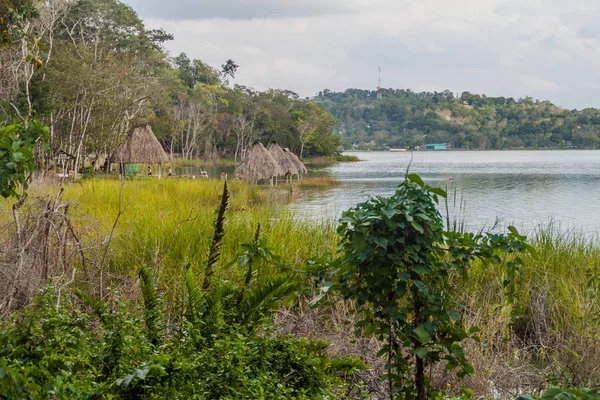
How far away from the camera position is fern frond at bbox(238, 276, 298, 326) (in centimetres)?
271

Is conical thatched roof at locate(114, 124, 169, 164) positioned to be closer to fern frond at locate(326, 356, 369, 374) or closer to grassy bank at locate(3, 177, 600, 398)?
grassy bank at locate(3, 177, 600, 398)

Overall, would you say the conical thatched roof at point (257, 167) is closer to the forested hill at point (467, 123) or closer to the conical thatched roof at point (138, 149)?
the conical thatched roof at point (138, 149)

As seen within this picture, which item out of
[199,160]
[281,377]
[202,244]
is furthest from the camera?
[199,160]

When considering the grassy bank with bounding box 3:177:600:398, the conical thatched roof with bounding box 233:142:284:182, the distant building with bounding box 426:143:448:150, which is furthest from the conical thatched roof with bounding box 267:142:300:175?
the distant building with bounding box 426:143:448:150

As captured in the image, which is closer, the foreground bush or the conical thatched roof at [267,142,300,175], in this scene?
the foreground bush

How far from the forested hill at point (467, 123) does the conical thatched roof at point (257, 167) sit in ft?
252

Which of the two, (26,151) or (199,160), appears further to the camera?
(199,160)

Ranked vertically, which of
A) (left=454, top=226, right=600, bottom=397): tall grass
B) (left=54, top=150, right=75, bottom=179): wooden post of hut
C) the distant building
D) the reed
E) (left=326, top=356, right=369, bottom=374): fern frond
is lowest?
the reed

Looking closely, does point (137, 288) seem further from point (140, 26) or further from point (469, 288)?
point (140, 26)

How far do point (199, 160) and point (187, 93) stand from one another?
718cm

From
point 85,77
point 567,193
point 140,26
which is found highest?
point 140,26

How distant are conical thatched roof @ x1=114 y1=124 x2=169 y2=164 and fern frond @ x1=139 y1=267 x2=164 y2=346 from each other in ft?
84.9

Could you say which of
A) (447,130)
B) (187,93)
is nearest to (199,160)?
(187,93)

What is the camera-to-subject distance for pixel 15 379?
4.42ft
